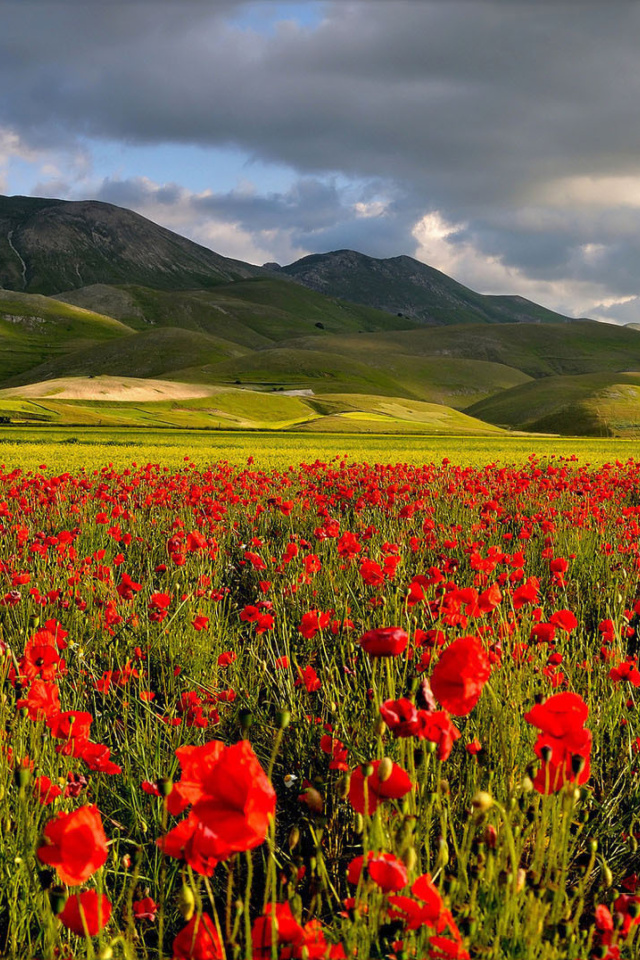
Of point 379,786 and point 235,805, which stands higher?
point 235,805

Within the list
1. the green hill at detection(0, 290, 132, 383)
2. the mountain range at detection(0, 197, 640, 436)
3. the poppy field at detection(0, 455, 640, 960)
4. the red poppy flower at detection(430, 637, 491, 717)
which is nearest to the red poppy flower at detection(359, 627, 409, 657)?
the poppy field at detection(0, 455, 640, 960)

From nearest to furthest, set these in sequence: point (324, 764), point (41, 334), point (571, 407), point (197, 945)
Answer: point (197, 945)
point (324, 764)
point (571, 407)
point (41, 334)

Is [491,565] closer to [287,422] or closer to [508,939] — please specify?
[508,939]

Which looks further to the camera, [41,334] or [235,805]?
[41,334]

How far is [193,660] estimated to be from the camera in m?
4.45

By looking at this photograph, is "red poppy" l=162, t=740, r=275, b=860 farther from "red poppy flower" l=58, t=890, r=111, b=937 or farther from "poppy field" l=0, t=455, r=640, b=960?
"red poppy flower" l=58, t=890, r=111, b=937

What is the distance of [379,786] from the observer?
1.59 metres

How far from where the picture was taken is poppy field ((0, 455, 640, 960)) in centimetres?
153

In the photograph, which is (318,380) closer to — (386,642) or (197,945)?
(386,642)

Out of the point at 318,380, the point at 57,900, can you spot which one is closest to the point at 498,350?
the point at 318,380

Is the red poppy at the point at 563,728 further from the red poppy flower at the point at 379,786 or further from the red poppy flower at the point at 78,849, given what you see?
the red poppy flower at the point at 78,849

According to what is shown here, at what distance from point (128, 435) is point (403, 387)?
101 metres

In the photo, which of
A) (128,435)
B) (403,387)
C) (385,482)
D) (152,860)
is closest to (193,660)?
(152,860)

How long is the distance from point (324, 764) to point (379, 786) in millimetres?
1914
